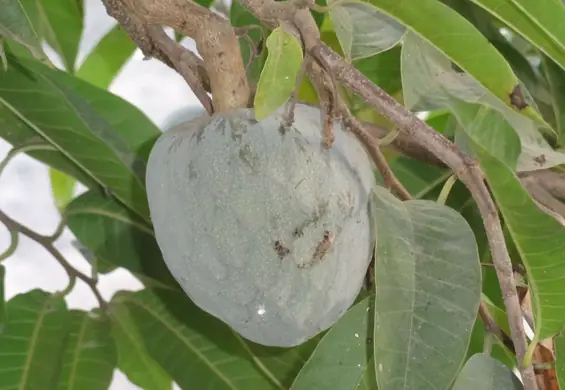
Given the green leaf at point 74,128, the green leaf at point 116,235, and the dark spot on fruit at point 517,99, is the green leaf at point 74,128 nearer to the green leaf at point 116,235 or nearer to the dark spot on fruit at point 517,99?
the green leaf at point 116,235

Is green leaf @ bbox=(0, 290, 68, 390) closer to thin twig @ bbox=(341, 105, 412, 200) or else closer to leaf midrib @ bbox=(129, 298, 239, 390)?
leaf midrib @ bbox=(129, 298, 239, 390)

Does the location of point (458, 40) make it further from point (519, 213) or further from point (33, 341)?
point (33, 341)

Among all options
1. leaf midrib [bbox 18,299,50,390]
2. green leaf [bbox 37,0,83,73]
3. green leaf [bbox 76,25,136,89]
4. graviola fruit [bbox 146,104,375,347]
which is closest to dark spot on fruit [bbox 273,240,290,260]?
graviola fruit [bbox 146,104,375,347]

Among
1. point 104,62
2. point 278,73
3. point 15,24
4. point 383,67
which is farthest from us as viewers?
point 104,62

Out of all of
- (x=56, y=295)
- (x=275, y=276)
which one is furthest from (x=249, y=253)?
(x=56, y=295)

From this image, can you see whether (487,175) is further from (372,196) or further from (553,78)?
(553,78)

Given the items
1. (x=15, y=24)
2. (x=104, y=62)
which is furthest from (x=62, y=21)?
(x=15, y=24)
